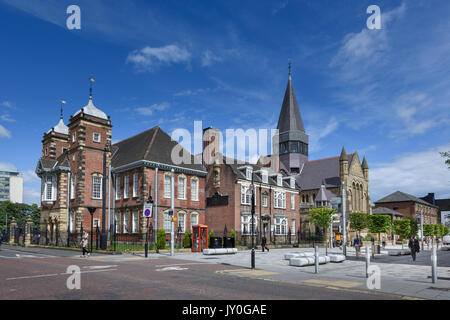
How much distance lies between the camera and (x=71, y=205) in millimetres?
42406

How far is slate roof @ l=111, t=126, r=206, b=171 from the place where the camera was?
40.5m

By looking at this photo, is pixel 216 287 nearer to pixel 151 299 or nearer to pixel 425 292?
pixel 151 299

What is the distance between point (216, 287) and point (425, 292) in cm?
721

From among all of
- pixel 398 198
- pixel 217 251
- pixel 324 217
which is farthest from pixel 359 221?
pixel 398 198

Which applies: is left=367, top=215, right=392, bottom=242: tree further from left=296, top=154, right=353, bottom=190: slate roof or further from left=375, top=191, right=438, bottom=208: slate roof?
left=375, top=191, right=438, bottom=208: slate roof

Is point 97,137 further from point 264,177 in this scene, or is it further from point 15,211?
point 15,211

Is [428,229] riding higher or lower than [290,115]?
lower

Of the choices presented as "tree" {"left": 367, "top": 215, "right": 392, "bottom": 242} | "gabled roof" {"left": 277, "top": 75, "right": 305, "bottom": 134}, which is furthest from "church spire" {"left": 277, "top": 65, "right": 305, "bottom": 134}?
"tree" {"left": 367, "top": 215, "right": 392, "bottom": 242}

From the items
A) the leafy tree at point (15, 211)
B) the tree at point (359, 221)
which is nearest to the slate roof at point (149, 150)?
the tree at point (359, 221)

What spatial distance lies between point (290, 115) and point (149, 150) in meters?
38.1

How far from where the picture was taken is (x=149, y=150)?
4028 centimetres

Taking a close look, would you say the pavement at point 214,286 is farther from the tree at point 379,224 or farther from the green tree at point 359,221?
the tree at point 379,224

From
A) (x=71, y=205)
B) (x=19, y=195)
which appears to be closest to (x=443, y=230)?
(x=71, y=205)

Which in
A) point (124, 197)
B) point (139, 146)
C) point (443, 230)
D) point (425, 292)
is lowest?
point (443, 230)
